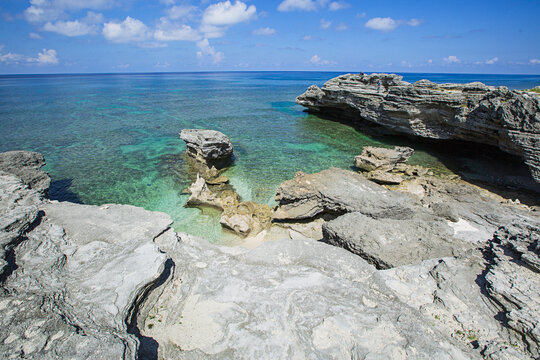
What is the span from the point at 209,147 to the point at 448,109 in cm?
2027

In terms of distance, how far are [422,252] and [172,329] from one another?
7.40 metres

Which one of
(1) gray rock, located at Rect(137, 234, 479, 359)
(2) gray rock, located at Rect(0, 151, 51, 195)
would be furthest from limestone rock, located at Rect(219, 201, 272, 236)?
(2) gray rock, located at Rect(0, 151, 51, 195)

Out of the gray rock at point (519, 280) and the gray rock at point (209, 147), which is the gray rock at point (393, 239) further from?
the gray rock at point (209, 147)

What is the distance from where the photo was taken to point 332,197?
38.7 feet

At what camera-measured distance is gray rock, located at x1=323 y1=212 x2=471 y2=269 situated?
25.6ft

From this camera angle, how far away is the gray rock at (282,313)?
4.44 metres

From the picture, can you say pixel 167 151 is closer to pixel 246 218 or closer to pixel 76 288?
pixel 246 218

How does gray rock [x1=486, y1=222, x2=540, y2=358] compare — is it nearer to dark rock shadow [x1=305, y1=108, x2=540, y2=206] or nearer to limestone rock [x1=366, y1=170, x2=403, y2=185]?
limestone rock [x1=366, y1=170, x2=403, y2=185]

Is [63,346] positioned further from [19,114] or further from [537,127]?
[19,114]

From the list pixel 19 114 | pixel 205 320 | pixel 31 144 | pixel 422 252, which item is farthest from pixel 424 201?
pixel 19 114

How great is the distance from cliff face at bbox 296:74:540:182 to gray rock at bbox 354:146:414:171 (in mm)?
5340

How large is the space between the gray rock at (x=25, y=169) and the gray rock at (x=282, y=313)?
1066cm

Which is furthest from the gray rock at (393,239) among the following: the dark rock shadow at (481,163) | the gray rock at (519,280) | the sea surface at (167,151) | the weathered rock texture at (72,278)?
the dark rock shadow at (481,163)

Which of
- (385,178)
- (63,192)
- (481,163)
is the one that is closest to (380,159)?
(385,178)
